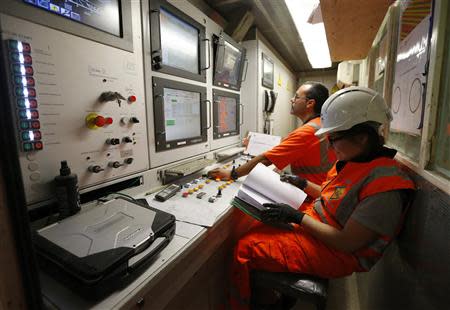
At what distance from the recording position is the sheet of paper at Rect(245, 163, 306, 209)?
1.23 meters

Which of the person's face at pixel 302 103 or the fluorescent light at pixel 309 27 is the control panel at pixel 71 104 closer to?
the person's face at pixel 302 103

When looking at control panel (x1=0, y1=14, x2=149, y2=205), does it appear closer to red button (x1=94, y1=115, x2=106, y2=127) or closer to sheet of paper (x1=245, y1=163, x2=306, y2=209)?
red button (x1=94, y1=115, x2=106, y2=127)

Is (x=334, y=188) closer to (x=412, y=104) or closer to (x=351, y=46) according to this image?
(x=412, y=104)

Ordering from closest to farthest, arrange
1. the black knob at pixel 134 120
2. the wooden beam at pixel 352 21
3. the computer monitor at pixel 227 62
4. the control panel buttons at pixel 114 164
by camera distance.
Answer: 1. the control panel buttons at pixel 114 164
2. the black knob at pixel 134 120
3. the wooden beam at pixel 352 21
4. the computer monitor at pixel 227 62

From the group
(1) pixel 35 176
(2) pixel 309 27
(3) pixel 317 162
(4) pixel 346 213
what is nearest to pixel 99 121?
(1) pixel 35 176

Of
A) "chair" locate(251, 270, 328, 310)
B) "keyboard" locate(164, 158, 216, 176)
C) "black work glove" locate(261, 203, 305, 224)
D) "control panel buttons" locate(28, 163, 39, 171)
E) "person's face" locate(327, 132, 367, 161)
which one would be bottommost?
"chair" locate(251, 270, 328, 310)

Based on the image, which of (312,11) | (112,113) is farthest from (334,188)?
(312,11)

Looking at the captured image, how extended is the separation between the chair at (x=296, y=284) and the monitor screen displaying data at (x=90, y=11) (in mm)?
1398

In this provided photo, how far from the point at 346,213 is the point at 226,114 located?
177cm

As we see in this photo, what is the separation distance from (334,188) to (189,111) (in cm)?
124

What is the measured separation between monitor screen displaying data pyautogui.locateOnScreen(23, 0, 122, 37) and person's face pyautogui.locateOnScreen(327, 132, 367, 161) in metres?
1.21

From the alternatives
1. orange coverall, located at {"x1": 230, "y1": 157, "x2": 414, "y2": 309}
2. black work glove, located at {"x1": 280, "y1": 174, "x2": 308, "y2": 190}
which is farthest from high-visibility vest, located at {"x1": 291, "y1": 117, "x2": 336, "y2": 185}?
orange coverall, located at {"x1": 230, "y1": 157, "x2": 414, "y2": 309}

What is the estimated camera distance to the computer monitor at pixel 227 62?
6.92ft

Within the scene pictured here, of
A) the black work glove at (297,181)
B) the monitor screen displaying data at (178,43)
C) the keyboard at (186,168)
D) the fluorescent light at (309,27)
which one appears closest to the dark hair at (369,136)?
the black work glove at (297,181)
